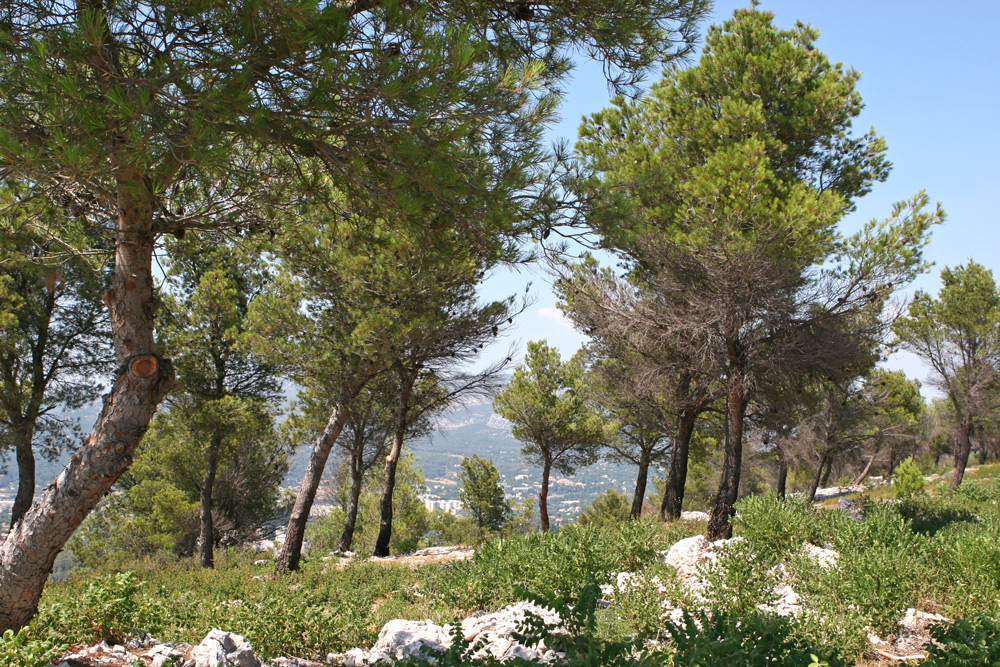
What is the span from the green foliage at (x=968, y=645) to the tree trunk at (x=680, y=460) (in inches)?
390

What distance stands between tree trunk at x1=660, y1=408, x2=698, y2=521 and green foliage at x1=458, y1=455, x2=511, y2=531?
14774 mm

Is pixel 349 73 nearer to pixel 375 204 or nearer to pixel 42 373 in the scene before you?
pixel 375 204

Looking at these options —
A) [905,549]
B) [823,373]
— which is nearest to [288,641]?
[905,549]

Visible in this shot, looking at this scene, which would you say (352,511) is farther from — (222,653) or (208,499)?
(222,653)

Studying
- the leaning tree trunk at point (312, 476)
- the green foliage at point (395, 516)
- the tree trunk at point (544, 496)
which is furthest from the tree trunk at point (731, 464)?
the green foliage at point (395, 516)

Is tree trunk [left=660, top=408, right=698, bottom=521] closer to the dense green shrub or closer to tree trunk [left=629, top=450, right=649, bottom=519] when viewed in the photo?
tree trunk [left=629, top=450, right=649, bottom=519]

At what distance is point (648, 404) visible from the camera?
1479 centimetres

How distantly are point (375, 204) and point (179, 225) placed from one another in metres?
1.70

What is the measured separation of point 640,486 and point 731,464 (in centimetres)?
875

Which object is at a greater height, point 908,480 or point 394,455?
point 394,455

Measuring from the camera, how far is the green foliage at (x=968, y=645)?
2949 mm

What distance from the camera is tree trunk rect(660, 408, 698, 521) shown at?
1351 cm

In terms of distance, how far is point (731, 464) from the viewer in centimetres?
954

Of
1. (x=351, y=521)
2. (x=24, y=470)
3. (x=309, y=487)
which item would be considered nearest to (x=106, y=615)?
(x=309, y=487)
